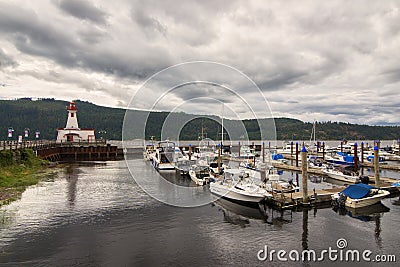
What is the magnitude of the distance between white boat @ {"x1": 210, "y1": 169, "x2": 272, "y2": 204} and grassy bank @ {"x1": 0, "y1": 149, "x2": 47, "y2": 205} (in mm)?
20149

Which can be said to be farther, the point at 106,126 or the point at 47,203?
the point at 106,126

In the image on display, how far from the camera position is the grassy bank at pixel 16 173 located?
29.6 meters

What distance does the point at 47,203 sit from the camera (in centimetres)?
2658

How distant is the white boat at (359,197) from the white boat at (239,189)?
654cm

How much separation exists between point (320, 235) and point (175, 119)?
12901 millimetres

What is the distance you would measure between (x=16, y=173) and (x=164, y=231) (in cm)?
2989

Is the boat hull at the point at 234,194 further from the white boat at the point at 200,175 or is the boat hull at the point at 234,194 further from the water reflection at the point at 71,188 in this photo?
the water reflection at the point at 71,188

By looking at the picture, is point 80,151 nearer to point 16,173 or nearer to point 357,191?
point 16,173

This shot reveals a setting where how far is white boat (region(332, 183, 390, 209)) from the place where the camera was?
25533mm

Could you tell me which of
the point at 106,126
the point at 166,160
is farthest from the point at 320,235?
the point at 106,126

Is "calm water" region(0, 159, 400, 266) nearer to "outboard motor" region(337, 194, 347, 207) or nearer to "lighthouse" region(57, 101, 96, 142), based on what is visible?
"outboard motor" region(337, 194, 347, 207)

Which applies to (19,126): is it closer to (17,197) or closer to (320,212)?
(17,197)

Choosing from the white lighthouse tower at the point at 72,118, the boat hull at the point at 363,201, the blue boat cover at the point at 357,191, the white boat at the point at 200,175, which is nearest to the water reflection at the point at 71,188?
the white boat at the point at 200,175

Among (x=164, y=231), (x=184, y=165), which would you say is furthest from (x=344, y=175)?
(x=164, y=231)
